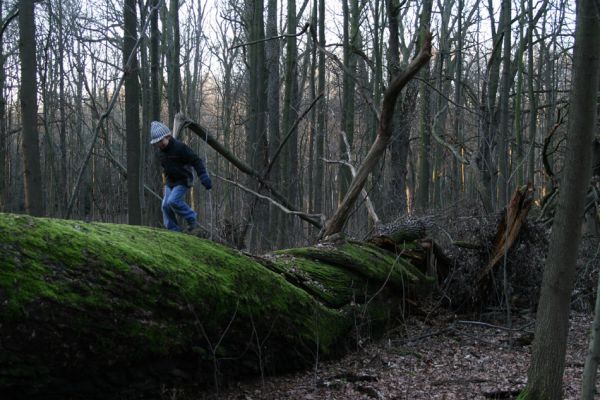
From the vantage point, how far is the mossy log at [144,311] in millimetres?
3121

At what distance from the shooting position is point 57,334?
3150mm

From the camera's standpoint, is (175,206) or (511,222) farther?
(175,206)

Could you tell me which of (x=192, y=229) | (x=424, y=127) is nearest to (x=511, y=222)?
(x=192, y=229)

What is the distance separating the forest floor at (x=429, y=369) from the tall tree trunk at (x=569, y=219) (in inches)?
34.5

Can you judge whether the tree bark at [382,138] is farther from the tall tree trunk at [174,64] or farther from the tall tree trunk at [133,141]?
the tall tree trunk at [174,64]

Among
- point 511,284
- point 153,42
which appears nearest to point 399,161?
point 511,284

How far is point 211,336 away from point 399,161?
31.6ft

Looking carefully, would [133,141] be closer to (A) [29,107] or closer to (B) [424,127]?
(A) [29,107]

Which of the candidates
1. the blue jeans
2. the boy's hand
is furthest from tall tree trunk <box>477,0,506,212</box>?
the blue jeans

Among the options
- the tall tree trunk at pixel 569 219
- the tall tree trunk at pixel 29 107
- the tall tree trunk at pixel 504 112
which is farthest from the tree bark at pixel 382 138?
the tall tree trunk at pixel 29 107

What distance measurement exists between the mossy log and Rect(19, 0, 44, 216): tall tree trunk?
6.08 meters

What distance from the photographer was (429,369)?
537 centimetres

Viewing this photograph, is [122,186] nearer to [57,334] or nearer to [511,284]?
[511,284]

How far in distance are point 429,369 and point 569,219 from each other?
2.55 meters
